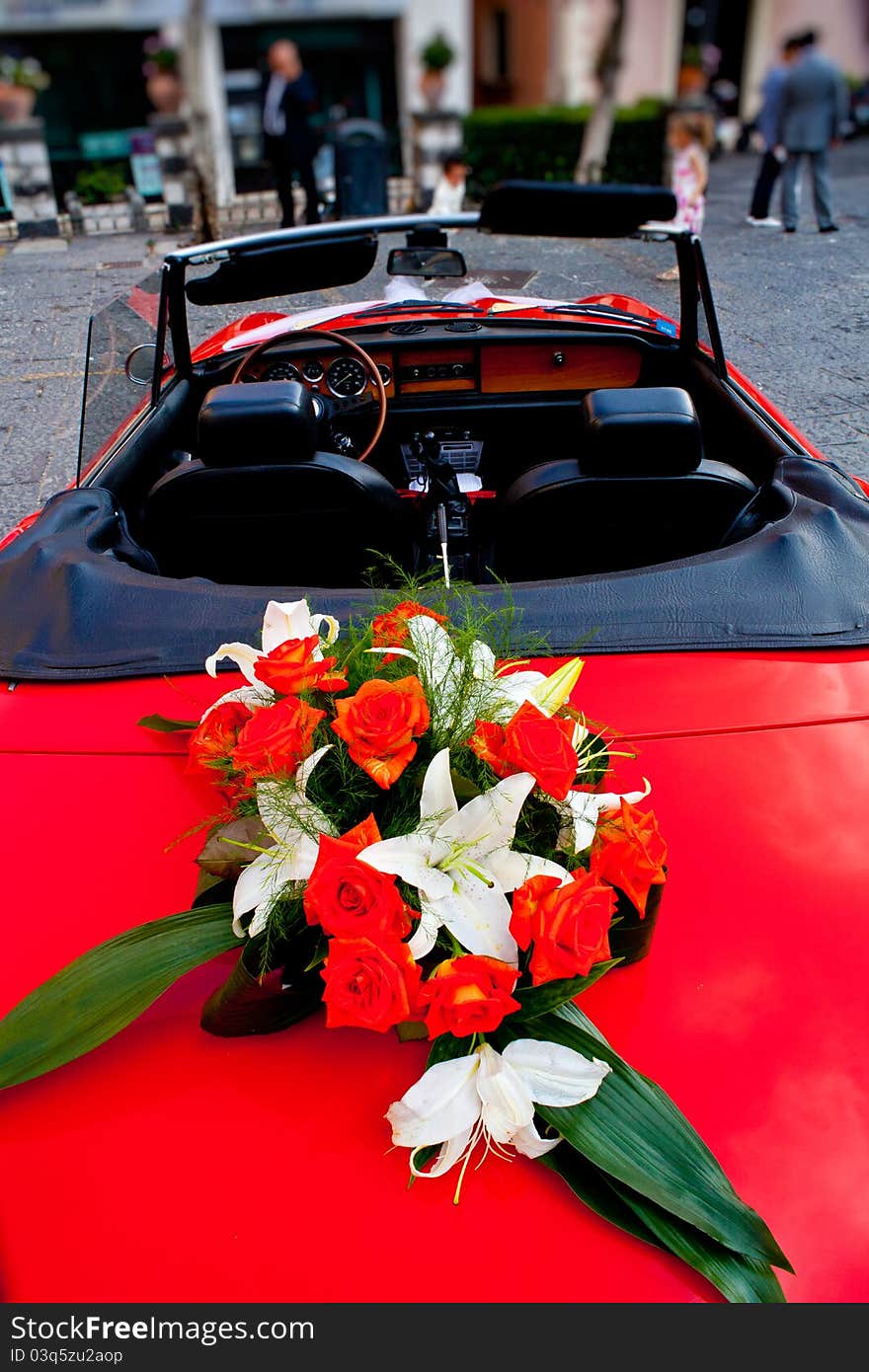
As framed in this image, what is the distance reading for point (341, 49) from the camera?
16.3 m

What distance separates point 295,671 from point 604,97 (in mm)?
14255

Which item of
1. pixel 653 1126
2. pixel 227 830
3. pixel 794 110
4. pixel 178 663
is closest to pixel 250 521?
pixel 178 663

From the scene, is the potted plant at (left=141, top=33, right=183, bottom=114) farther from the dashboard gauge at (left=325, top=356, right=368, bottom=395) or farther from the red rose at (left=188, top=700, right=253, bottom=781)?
the red rose at (left=188, top=700, right=253, bottom=781)

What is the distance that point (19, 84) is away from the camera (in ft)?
41.2

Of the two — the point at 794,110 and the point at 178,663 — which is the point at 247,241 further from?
the point at 794,110

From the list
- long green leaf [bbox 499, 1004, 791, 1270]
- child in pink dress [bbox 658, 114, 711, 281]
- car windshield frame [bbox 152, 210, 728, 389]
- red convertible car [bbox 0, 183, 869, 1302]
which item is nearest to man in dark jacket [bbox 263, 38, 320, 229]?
child in pink dress [bbox 658, 114, 711, 281]

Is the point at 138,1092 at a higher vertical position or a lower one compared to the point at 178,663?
lower

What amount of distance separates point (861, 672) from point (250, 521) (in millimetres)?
1249

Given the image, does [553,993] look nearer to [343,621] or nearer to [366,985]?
[366,985]

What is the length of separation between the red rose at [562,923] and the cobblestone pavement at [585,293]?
2.42 metres

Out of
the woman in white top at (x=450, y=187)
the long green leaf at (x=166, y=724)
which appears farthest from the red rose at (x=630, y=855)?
the woman in white top at (x=450, y=187)

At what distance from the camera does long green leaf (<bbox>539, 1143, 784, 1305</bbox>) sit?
1000 mm

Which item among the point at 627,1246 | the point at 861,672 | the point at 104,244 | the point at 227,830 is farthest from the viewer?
the point at 104,244

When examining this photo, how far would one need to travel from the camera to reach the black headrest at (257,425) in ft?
6.35
